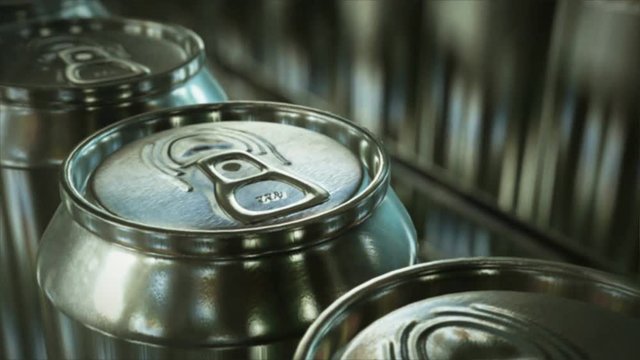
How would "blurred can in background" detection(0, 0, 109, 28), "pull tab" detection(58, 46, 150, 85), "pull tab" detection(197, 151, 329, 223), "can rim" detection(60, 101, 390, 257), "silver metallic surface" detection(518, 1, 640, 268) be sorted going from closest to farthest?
"can rim" detection(60, 101, 390, 257)
"pull tab" detection(197, 151, 329, 223)
"silver metallic surface" detection(518, 1, 640, 268)
"pull tab" detection(58, 46, 150, 85)
"blurred can in background" detection(0, 0, 109, 28)

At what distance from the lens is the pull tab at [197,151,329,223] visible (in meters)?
0.94

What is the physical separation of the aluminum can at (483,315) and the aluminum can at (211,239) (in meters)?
0.09

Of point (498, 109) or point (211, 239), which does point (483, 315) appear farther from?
point (498, 109)

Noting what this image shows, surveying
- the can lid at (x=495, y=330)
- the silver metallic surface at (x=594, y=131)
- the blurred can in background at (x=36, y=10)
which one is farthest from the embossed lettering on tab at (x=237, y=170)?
the blurred can in background at (x=36, y=10)

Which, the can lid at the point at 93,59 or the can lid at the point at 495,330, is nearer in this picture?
the can lid at the point at 495,330

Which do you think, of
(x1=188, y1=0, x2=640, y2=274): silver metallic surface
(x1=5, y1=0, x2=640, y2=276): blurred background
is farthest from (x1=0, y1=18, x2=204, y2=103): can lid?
(x1=188, y1=0, x2=640, y2=274): silver metallic surface

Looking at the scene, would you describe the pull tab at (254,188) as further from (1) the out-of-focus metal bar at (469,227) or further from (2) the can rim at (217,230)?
(1) the out-of-focus metal bar at (469,227)

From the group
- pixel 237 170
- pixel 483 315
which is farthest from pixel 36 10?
pixel 483 315

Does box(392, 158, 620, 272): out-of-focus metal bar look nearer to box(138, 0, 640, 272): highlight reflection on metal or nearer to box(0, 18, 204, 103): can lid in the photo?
box(138, 0, 640, 272): highlight reflection on metal

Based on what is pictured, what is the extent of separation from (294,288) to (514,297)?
228 millimetres

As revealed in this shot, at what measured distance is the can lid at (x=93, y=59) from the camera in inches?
47.9

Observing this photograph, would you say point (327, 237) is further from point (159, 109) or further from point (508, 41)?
point (508, 41)

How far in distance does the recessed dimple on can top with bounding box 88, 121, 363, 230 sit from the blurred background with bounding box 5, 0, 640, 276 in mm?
407

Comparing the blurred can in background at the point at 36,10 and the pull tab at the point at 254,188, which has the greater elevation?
the pull tab at the point at 254,188
